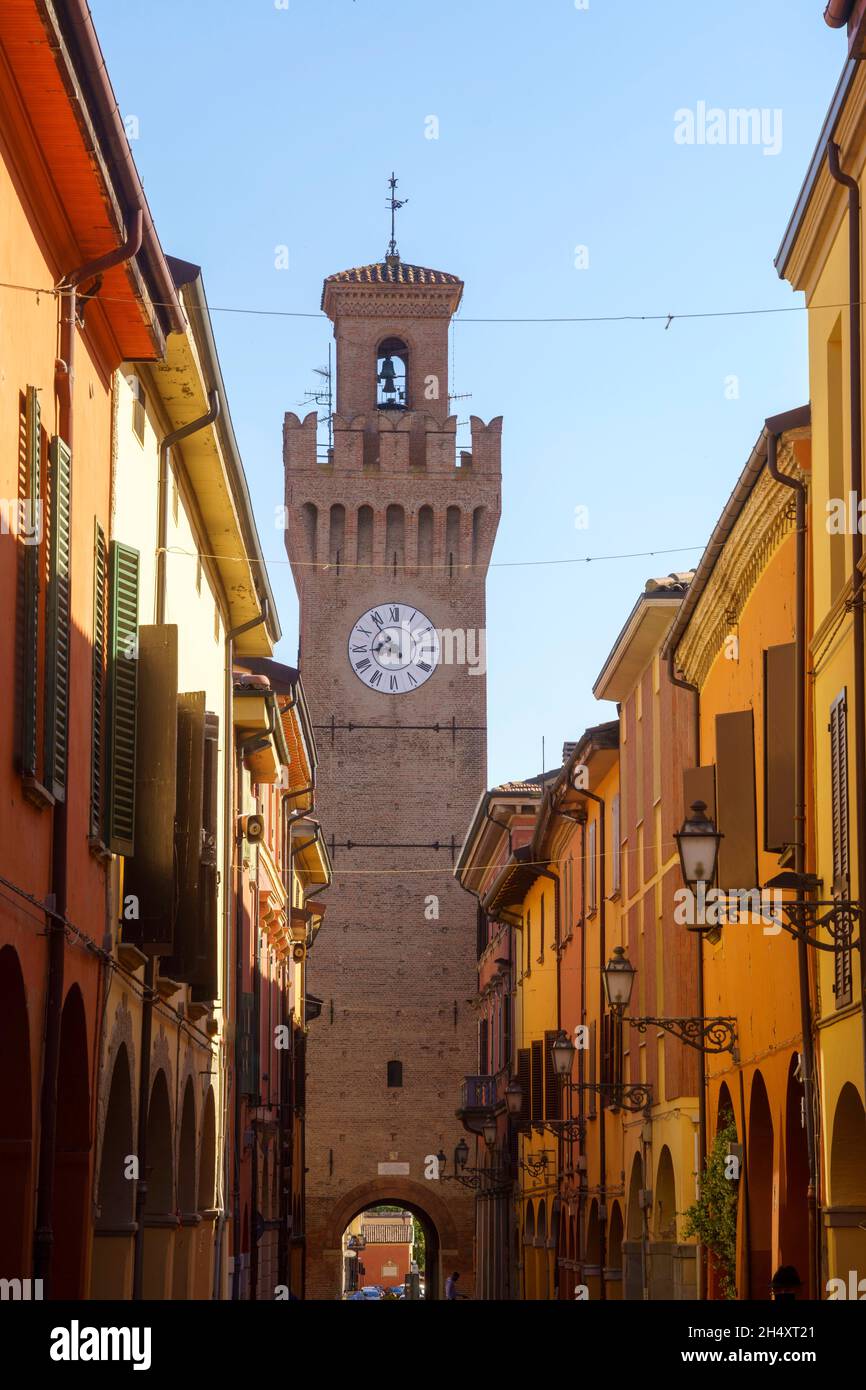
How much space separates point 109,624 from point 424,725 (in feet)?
145

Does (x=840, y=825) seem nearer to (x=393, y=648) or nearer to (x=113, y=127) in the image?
(x=113, y=127)

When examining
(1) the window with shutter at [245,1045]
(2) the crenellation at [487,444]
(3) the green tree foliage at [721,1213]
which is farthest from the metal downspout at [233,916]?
(2) the crenellation at [487,444]

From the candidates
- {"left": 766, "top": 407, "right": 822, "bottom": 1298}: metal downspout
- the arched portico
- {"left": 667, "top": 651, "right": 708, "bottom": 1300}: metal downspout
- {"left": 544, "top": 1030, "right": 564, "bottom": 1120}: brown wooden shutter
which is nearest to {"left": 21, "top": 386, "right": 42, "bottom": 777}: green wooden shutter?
{"left": 766, "top": 407, "right": 822, "bottom": 1298}: metal downspout

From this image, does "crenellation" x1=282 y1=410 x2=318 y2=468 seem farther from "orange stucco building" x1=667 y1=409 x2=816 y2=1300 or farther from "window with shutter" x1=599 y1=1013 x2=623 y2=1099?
"orange stucco building" x1=667 y1=409 x2=816 y2=1300

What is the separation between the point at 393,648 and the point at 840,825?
4387cm

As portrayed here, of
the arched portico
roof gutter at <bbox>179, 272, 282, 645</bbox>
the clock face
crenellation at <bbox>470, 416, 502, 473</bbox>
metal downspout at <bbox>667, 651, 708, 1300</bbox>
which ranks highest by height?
crenellation at <bbox>470, 416, 502, 473</bbox>

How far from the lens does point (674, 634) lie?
2316 cm

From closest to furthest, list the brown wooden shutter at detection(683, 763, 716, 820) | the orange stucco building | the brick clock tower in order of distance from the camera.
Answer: the orange stucco building
the brown wooden shutter at detection(683, 763, 716, 820)
the brick clock tower

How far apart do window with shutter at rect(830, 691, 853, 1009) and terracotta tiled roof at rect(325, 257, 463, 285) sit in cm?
4660

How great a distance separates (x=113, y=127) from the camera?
430 inches

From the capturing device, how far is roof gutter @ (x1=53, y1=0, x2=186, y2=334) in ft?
31.9

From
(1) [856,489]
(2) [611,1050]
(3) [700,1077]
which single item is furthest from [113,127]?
(2) [611,1050]

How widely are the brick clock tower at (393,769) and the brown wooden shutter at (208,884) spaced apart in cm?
3794
